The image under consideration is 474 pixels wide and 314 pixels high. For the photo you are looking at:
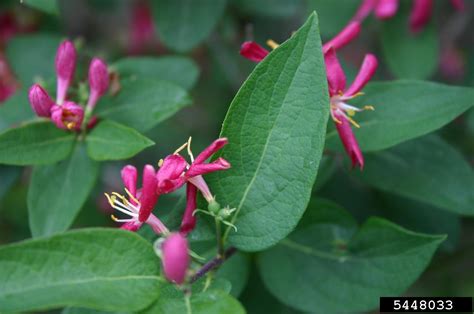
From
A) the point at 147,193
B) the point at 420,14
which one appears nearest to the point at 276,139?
the point at 147,193

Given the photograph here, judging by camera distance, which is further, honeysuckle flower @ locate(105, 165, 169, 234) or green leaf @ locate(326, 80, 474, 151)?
green leaf @ locate(326, 80, 474, 151)

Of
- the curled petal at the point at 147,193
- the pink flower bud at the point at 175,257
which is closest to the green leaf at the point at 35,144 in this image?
the curled petal at the point at 147,193

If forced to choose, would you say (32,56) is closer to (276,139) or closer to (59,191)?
(59,191)

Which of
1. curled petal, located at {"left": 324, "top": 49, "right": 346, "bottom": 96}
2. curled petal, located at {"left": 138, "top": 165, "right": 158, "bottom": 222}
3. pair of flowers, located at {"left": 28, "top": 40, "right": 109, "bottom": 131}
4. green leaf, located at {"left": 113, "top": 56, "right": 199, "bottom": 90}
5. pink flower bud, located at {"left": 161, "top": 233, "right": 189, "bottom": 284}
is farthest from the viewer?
green leaf, located at {"left": 113, "top": 56, "right": 199, "bottom": 90}

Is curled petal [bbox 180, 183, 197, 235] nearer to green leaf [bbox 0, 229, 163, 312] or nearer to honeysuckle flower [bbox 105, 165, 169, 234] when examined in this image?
honeysuckle flower [bbox 105, 165, 169, 234]

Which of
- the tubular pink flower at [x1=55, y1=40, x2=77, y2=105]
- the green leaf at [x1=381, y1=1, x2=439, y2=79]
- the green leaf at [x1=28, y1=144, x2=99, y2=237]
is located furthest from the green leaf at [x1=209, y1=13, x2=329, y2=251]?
the green leaf at [x1=381, y1=1, x2=439, y2=79]

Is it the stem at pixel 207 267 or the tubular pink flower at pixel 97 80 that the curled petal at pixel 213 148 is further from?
the tubular pink flower at pixel 97 80

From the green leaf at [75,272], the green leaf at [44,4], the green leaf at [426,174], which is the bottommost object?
the green leaf at [426,174]
